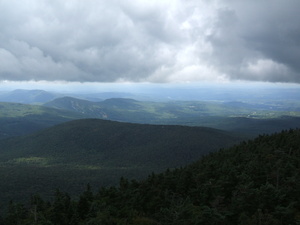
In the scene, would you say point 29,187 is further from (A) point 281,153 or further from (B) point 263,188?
(B) point 263,188

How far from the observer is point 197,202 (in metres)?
46.7

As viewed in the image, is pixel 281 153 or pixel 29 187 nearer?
pixel 281 153

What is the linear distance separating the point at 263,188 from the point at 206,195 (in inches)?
376

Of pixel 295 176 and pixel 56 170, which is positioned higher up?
pixel 295 176

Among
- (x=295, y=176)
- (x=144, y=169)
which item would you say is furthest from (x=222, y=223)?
(x=144, y=169)

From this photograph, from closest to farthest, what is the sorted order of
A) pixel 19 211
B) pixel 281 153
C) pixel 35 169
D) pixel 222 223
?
→ pixel 222 223 < pixel 19 211 < pixel 281 153 < pixel 35 169

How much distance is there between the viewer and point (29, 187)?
138 m

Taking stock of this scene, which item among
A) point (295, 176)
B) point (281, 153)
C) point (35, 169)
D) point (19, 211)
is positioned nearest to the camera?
point (295, 176)

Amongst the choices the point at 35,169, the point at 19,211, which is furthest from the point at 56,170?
the point at 19,211

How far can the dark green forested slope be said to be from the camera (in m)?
33.9

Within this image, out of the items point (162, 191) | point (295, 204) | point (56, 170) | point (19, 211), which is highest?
point (295, 204)

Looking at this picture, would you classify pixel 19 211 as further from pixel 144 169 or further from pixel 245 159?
pixel 144 169

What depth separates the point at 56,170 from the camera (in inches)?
7195

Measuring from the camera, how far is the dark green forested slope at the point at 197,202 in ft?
111
